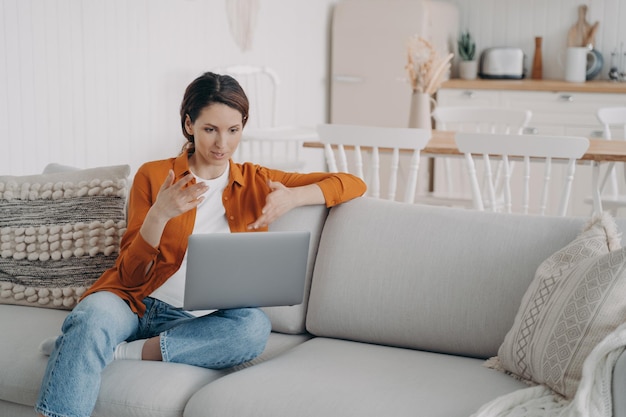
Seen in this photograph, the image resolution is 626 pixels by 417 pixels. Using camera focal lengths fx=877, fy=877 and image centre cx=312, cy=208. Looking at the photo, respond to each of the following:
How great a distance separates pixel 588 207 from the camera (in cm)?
559

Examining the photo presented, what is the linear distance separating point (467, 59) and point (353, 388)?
4470 mm

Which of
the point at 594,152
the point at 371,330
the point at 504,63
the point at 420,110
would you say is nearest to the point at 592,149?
the point at 594,152

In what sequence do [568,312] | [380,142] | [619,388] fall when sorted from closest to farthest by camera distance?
[619,388]
[568,312]
[380,142]

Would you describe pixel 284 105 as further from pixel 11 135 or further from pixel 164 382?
pixel 164 382

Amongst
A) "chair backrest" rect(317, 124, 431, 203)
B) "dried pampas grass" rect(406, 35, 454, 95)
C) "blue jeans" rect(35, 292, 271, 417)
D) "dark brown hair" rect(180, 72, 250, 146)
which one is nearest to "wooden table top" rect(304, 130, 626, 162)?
"chair backrest" rect(317, 124, 431, 203)

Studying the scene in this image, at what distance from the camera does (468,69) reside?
6023 millimetres

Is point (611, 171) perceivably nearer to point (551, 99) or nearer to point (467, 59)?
point (551, 99)

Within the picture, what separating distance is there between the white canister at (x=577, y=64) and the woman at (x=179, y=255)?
11.9 ft

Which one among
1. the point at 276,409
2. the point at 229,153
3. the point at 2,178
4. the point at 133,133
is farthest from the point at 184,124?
the point at 133,133

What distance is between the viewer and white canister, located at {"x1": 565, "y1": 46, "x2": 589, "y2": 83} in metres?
5.68

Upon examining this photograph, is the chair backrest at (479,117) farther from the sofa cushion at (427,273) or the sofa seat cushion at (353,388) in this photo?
the sofa seat cushion at (353,388)

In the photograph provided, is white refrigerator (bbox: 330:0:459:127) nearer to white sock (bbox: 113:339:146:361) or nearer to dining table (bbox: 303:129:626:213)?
dining table (bbox: 303:129:626:213)

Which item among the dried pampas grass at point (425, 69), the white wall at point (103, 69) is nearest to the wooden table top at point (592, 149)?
the dried pampas grass at point (425, 69)

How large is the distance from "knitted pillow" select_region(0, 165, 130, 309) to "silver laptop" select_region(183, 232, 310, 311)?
1.96ft
